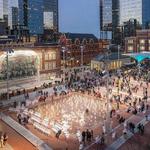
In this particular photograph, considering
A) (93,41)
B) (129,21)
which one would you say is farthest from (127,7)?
(93,41)

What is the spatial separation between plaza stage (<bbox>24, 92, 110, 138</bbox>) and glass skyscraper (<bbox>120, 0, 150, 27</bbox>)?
133 metres

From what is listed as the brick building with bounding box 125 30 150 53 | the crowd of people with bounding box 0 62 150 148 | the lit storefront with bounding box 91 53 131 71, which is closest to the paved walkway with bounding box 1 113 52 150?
the crowd of people with bounding box 0 62 150 148

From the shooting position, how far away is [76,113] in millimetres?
46688

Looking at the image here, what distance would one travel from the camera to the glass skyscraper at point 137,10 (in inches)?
7067

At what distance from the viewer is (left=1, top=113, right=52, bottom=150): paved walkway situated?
112 ft

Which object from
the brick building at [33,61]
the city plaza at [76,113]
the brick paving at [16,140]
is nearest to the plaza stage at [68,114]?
the city plaza at [76,113]

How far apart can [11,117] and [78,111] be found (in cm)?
1014

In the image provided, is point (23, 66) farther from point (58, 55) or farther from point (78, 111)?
point (78, 111)

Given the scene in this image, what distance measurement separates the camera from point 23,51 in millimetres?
69062

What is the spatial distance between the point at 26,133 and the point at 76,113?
10744mm

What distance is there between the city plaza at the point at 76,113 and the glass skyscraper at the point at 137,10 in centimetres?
11960

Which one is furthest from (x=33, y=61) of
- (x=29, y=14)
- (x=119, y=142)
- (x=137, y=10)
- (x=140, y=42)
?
(x=29, y=14)

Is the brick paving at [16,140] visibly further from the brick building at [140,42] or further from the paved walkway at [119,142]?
the brick building at [140,42]

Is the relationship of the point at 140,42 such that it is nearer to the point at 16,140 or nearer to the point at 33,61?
the point at 33,61
